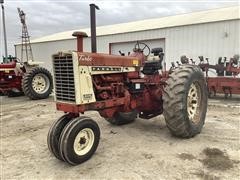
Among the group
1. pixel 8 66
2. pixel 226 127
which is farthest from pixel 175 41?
pixel 226 127

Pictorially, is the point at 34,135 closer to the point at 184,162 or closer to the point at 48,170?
the point at 48,170

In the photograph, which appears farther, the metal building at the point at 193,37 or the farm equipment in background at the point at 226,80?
the metal building at the point at 193,37

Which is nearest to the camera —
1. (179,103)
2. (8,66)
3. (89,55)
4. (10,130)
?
(89,55)

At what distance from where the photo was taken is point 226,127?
556 centimetres

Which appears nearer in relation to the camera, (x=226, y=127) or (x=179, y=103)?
(x=179, y=103)

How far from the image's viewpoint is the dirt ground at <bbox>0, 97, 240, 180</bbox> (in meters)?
3.51

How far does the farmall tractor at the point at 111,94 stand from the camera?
147 inches

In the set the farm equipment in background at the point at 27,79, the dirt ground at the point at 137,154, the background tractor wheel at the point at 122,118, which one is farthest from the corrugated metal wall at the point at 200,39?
the background tractor wheel at the point at 122,118

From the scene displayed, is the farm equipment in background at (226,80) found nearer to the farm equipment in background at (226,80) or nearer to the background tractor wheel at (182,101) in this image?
the farm equipment in background at (226,80)

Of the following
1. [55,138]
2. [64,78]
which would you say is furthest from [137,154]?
[64,78]

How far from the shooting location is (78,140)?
145 inches

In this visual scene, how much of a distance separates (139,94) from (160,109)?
61cm

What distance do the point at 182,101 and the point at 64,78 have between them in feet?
5.98

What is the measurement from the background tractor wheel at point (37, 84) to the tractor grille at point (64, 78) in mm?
6688
